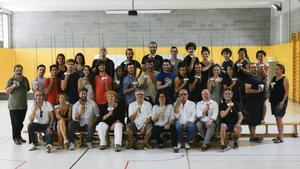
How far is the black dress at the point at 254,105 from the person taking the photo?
23.3 feet

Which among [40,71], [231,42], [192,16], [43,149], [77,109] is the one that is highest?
[192,16]

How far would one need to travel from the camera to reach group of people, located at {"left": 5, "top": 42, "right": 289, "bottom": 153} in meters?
6.64

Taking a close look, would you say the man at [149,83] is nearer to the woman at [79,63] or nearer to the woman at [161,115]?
the woman at [161,115]

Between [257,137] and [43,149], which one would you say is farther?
[257,137]

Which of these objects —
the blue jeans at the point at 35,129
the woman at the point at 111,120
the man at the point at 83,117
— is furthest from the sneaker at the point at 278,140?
the blue jeans at the point at 35,129

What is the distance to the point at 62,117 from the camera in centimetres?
679

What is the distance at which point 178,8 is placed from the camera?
706 inches

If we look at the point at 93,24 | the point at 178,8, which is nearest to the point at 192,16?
the point at 178,8

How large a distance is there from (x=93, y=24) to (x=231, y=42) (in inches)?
251

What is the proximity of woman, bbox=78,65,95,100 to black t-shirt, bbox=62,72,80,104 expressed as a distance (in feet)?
0.33

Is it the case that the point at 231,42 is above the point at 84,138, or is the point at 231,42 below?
above

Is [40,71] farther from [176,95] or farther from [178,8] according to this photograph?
[178,8]

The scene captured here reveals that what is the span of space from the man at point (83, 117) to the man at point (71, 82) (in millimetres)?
361

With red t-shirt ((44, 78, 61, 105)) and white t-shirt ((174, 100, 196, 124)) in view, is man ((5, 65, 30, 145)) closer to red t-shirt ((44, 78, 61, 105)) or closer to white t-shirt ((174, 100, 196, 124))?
red t-shirt ((44, 78, 61, 105))
